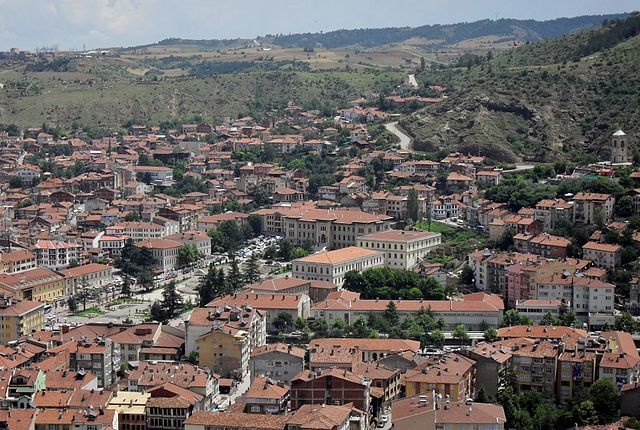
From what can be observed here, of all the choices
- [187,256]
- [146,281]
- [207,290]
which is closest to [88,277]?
[146,281]

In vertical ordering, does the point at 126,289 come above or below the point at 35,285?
below

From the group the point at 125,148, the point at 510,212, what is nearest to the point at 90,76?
the point at 125,148

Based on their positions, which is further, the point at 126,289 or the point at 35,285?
the point at 126,289

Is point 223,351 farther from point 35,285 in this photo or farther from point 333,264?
point 35,285

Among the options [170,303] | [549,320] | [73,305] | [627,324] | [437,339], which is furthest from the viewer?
[73,305]

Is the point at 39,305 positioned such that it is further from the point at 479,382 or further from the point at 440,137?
the point at 440,137

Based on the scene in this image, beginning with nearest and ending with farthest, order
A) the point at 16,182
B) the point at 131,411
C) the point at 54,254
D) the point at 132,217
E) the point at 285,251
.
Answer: the point at 131,411, the point at 54,254, the point at 285,251, the point at 132,217, the point at 16,182

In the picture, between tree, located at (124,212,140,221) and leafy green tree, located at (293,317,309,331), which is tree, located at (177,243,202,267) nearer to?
tree, located at (124,212,140,221)
